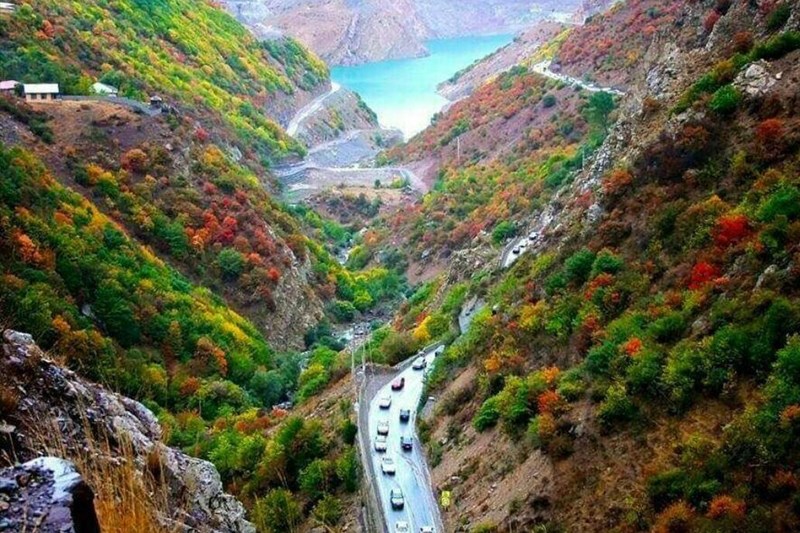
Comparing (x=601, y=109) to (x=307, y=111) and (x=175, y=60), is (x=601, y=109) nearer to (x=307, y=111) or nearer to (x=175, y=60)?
(x=175, y=60)

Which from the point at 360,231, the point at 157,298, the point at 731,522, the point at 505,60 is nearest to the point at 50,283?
the point at 157,298

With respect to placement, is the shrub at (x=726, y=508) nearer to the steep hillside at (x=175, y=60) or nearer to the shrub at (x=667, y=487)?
the shrub at (x=667, y=487)

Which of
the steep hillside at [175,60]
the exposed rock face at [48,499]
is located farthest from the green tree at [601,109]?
the exposed rock face at [48,499]

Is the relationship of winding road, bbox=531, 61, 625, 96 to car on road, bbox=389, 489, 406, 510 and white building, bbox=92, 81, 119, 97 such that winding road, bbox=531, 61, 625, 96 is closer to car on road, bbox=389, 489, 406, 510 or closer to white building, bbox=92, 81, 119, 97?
white building, bbox=92, 81, 119, 97

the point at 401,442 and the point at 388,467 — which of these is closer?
the point at 388,467

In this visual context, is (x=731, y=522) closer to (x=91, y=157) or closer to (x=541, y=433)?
(x=541, y=433)

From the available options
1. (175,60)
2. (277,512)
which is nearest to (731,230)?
(277,512)
